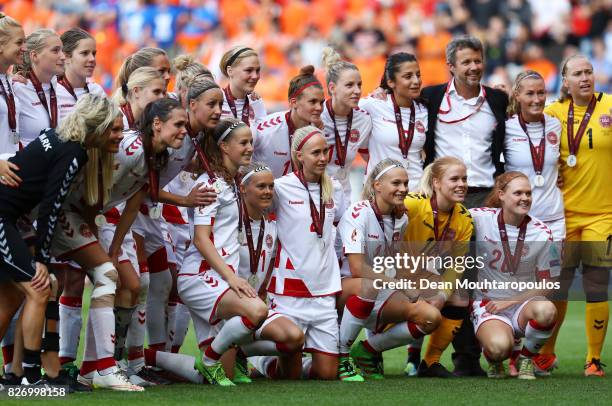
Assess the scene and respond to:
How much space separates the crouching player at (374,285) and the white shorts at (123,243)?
137 cm

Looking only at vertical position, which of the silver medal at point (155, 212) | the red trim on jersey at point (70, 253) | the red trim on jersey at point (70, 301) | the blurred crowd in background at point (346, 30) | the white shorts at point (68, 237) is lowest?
the red trim on jersey at point (70, 301)

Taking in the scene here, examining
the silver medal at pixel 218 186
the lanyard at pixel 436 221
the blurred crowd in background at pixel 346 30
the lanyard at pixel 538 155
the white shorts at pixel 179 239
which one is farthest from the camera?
the blurred crowd in background at pixel 346 30

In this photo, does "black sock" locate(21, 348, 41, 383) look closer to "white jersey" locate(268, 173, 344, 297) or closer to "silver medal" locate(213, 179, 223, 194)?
"silver medal" locate(213, 179, 223, 194)

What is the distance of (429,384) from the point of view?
7531 millimetres

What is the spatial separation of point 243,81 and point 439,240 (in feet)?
5.67

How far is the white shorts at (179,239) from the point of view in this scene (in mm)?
8281

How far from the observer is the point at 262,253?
25.9 ft

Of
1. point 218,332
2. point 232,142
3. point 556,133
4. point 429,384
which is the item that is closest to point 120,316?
point 218,332

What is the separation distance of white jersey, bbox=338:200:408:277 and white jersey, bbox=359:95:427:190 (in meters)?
0.69

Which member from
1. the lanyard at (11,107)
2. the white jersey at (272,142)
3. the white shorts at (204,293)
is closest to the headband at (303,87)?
the white jersey at (272,142)

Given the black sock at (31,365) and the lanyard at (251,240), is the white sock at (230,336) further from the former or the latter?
the black sock at (31,365)

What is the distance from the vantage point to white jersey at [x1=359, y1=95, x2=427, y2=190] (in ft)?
28.7

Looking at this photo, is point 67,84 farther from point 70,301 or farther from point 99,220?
point 70,301

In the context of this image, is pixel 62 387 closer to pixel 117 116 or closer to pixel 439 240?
pixel 117 116
